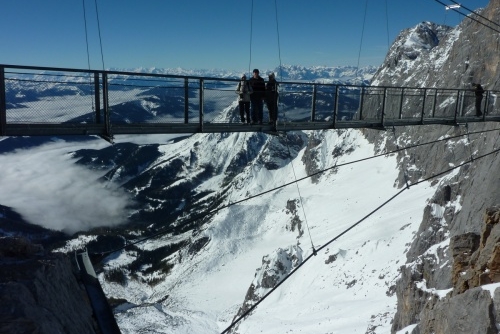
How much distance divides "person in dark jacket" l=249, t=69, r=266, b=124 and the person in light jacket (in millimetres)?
264

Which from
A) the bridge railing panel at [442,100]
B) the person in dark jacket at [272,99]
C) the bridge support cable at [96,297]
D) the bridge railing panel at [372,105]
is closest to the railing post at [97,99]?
the bridge support cable at [96,297]

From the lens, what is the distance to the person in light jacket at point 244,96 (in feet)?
39.9

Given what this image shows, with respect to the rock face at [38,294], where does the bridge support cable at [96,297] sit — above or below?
below

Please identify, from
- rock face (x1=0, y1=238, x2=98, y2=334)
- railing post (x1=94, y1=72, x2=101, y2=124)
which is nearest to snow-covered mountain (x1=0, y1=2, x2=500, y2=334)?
rock face (x1=0, y1=238, x2=98, y2=334)

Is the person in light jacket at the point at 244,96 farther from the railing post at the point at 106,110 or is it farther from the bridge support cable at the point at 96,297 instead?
the bridge support cable at the point at 96,297

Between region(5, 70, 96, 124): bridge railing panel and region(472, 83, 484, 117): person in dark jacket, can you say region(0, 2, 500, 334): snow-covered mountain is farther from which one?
region(5, 70, 96, 124): bridge railing panel

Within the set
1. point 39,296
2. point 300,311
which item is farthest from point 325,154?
point 39,296

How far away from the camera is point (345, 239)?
7425cm

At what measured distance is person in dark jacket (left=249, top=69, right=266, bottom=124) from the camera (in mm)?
12805

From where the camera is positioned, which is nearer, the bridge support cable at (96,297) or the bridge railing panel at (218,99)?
the bridge support cable at (96,297)

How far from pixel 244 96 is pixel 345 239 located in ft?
217

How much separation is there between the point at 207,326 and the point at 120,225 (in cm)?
10018

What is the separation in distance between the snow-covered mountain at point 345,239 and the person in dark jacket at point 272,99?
1.16 meters

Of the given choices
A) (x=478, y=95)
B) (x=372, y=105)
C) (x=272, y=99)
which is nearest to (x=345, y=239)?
(x=478, y=95)
